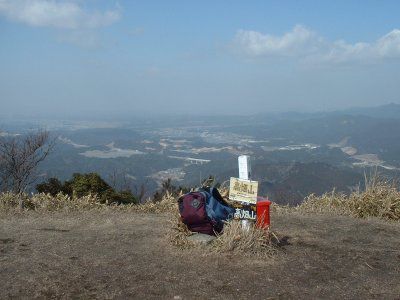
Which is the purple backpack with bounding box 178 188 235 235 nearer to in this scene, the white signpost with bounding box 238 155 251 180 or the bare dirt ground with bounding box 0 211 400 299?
the bare dirt ground with bounding box 0 211 400 299

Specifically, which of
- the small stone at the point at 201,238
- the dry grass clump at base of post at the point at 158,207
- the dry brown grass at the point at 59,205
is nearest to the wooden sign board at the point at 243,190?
the small stone at the point at 201,238

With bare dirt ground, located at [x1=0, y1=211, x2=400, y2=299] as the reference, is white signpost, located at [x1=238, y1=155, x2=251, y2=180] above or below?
above

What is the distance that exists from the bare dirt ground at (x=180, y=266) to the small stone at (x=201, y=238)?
0.18 meters

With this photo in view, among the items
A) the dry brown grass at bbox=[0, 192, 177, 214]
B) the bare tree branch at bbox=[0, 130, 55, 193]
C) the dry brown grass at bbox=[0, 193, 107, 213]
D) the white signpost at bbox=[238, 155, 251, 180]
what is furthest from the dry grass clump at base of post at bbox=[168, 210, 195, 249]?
the bare tree branch at bbox=[0, 130, 55, 193]

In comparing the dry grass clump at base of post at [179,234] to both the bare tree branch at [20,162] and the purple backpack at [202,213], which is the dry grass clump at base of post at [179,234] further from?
the bare tree branch at [20,162]

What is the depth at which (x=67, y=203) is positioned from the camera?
878cm

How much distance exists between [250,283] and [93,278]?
1.57m

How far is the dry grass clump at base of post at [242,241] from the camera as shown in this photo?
217 inches

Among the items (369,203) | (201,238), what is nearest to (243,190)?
(201,238)

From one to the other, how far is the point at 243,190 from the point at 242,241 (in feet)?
2.00

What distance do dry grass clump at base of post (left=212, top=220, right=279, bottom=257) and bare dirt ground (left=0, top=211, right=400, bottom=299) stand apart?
4.4 inches

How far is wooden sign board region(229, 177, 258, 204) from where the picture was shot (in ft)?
18.8

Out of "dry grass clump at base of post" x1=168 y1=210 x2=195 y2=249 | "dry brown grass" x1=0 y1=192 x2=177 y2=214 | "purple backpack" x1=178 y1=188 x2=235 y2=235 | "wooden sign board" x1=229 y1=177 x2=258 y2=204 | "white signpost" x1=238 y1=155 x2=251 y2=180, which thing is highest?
"white signpost" x1=238 y1=155 x2=251 y2=180

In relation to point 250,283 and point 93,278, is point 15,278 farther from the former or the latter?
point 250,283
